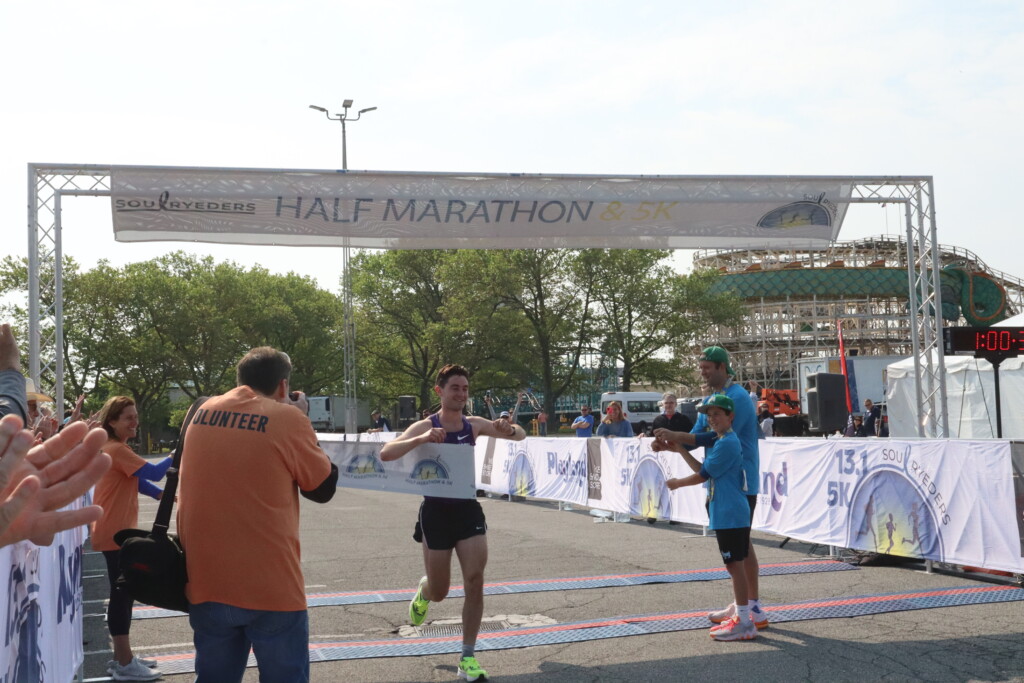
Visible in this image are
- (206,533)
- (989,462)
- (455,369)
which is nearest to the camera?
(206,533)

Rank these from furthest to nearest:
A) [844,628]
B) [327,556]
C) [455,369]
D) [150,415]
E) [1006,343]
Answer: [150,415] < [1006,343] < [327,556] < [844,628] < [455,369]

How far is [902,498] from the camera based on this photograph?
1002cm

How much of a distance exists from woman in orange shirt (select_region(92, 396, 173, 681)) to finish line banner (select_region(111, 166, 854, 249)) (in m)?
6.69

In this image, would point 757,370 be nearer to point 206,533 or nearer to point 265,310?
point 265,310

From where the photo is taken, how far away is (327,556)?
40.2 ft

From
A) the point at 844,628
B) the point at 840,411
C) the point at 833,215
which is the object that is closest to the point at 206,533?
the point at 844,628

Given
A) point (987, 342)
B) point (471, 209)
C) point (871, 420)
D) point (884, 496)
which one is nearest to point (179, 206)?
point (471, 209)

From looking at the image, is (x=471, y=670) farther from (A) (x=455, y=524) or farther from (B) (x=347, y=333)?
(B) (x=347, y=333)

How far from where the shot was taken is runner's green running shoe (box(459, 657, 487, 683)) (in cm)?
604

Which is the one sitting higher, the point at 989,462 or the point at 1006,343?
the point at 1006,343

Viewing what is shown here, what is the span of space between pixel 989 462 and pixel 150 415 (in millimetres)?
65394

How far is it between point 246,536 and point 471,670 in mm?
2630

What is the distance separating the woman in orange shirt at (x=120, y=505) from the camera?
20.9 ft

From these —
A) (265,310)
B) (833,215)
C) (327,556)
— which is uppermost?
(265,310)
